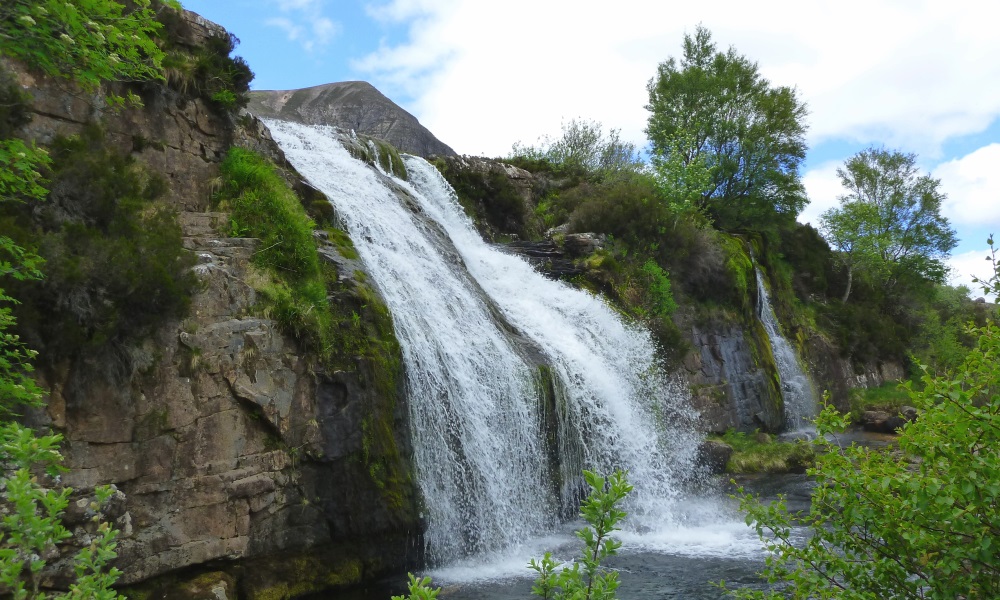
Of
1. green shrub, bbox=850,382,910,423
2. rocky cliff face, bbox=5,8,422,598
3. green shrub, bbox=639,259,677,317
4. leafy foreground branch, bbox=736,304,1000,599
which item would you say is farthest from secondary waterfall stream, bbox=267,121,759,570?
green shrub, bbox=850,382,910,423

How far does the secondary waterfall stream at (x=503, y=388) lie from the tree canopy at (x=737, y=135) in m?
13.5

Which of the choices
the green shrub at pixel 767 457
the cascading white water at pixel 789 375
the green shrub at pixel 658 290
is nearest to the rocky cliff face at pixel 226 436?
the green shrub at pixel 767 457

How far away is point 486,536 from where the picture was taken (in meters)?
10.0

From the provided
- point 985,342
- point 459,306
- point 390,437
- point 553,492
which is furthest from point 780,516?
point 459,306

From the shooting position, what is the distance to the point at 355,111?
33.3m

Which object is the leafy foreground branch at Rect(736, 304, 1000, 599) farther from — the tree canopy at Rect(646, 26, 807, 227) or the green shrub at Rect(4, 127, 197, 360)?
the tree canopy at Rect(646, 26, 807, 227)

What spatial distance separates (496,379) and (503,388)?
20 cm

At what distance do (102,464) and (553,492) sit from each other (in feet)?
23.8

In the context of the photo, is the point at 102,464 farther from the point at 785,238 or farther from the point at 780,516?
the point at 785,238

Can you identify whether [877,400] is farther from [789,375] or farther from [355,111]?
[355,111]

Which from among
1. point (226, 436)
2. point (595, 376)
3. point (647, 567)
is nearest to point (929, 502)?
point (647, 567)

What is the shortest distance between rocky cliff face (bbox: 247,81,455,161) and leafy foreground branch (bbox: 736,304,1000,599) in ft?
98.4

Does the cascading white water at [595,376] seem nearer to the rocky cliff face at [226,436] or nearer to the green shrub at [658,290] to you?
the green shrub at [658,290]

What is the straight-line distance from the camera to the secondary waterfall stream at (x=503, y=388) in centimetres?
1002
